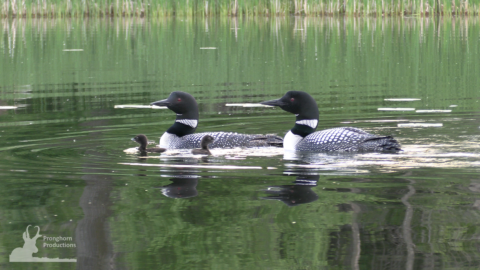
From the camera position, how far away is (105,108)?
35.6 feet

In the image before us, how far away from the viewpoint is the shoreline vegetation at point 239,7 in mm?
27094

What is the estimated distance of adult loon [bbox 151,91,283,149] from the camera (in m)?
7.80

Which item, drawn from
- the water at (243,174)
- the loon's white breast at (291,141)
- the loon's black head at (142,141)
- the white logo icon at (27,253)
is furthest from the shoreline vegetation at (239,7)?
the white logo icon at (27,253)

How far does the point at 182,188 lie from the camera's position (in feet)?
18.7

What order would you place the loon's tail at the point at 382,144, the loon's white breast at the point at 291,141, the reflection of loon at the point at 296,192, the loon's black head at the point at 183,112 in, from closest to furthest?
the reflection of loon at the point at 296,192, the loon's tail at the point at 382,144, the loon's white breast at the point at 291,141, the loon's black head at the point at 183,112

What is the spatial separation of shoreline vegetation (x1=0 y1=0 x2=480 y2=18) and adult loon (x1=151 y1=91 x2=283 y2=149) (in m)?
19.2

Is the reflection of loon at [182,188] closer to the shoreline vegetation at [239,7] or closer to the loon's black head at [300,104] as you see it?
the loon's black head at [300,104]

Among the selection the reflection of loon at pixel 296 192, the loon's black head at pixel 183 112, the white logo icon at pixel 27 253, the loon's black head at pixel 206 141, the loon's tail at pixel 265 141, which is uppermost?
the loon's black head at pixel 183 112

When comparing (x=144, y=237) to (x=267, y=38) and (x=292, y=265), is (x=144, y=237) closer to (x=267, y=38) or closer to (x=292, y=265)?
(x=292, y=265)

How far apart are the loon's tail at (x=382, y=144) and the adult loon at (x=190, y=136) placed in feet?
3.33

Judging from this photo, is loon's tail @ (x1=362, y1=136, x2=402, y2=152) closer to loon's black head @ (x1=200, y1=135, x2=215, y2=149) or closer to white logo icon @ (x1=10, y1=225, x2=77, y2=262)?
loon's black head @ (x1=200, y1=135, x2=215, y2=149)

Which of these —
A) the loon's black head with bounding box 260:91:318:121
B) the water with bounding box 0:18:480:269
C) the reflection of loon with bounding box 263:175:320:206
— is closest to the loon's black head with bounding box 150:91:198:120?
the water with bounding box 0:18:480:269

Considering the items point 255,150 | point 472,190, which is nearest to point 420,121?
point 255,150

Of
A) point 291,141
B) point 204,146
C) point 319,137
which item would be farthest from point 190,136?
point 319,137
